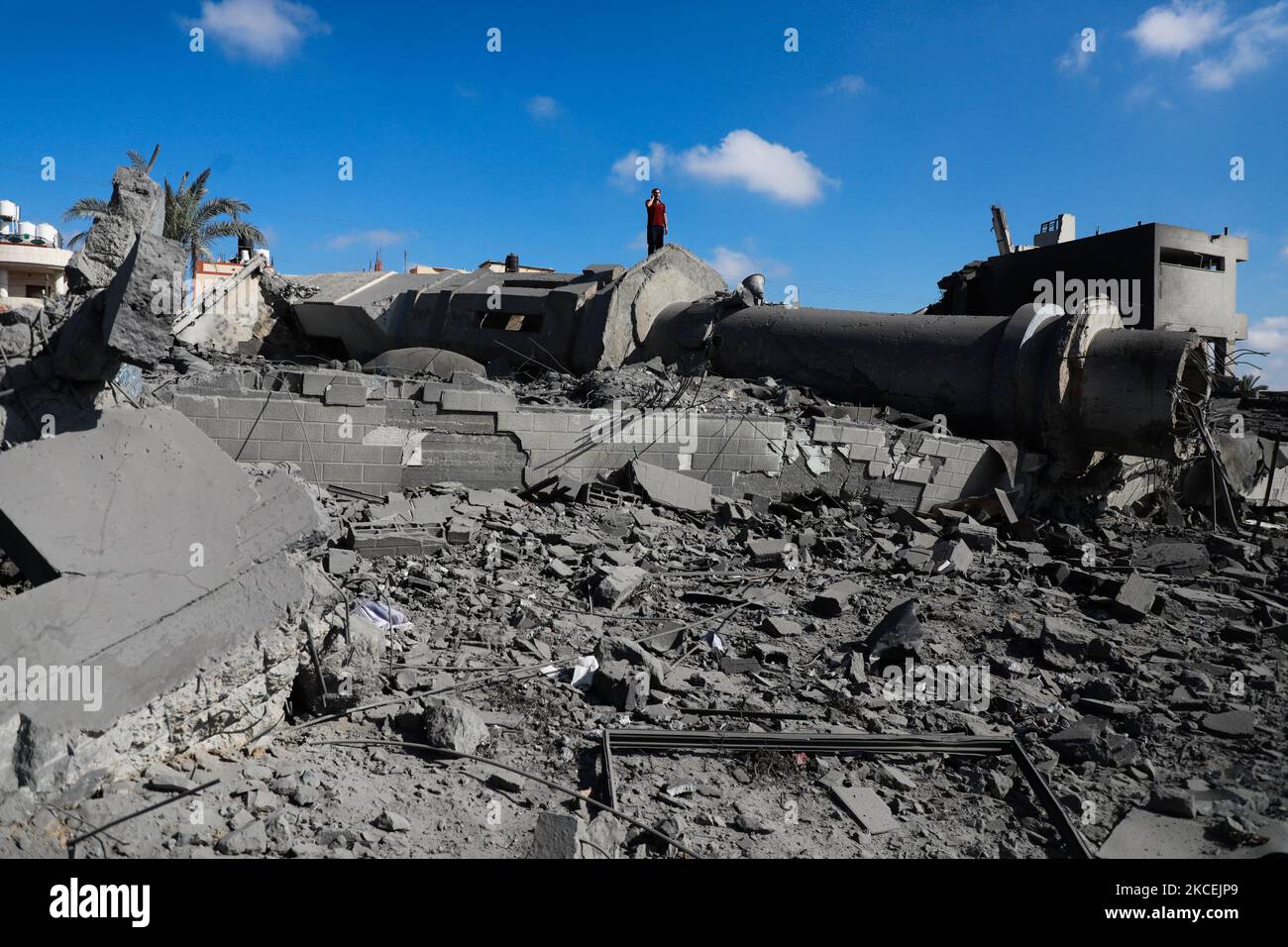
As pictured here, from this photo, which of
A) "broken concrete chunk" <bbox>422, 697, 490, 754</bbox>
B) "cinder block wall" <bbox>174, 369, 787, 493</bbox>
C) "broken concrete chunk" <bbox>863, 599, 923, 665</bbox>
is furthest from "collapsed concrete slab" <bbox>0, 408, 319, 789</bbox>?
"cinder block wall" <bbox>174, 369, 787, 493</bbox>

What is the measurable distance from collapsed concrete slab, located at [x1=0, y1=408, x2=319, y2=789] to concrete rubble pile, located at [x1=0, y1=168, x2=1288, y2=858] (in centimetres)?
1

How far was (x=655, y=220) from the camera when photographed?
44.3ft

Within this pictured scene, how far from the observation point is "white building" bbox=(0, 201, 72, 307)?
27250mm

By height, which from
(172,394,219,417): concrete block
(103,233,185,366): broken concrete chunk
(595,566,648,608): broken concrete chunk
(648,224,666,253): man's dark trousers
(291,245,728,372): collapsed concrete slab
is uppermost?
(648,224,666,253): man's dark trousers

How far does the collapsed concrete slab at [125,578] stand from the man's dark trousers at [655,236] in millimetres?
10182

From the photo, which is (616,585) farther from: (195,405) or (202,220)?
(202,220)

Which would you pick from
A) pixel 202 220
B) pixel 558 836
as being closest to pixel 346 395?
pixel 558 836

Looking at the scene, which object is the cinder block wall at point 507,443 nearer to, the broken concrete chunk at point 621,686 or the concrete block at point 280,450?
the concrete block at point 280,450

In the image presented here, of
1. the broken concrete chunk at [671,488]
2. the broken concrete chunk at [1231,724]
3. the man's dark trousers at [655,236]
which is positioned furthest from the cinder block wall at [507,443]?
the broken concrete chunk at [1231,724]

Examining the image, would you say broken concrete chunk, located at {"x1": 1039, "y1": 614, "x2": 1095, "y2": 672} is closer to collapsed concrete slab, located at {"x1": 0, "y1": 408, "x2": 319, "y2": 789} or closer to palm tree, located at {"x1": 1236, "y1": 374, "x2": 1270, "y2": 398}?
collapsed concrete slab, located at {"x1": 0, "y1": 408, "x2": 319, "y2": 789}

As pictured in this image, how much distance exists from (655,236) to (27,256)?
81.4 ft
